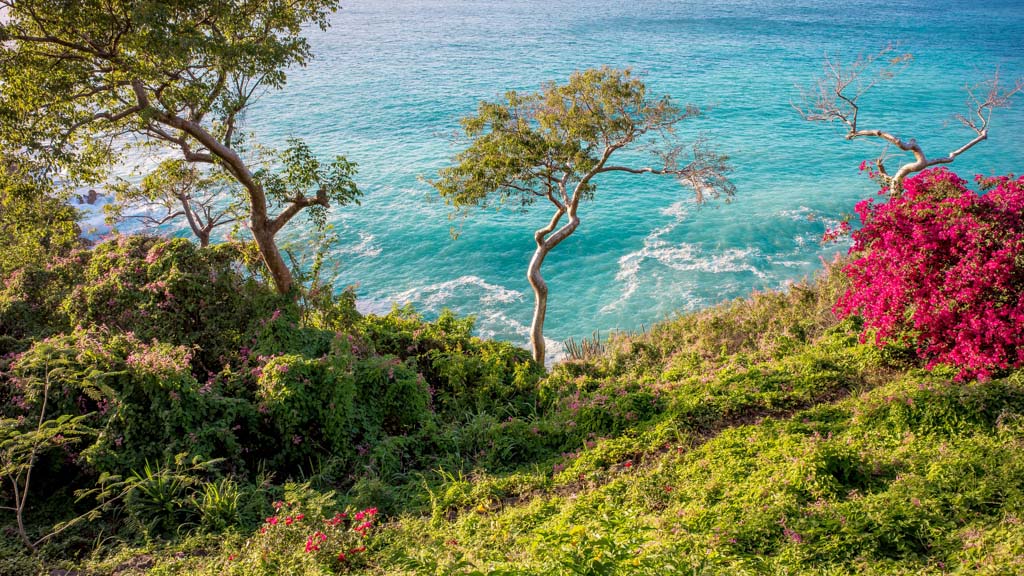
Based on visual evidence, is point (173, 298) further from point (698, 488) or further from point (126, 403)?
point (698, 488)

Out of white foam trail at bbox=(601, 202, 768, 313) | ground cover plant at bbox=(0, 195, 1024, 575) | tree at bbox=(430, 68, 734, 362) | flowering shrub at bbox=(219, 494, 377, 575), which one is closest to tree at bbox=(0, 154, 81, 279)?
ground cover plant at bbox=(0, 195, 1024, 575)

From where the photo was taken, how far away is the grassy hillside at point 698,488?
19.5 ft

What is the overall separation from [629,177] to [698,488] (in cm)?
2927

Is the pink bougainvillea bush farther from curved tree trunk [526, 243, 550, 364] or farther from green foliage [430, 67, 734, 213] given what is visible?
curved tree trunk [526, 243, 550, 364]

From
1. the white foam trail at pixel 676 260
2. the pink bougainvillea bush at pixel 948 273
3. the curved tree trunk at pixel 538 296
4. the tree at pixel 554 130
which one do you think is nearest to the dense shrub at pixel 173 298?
the tree at pixel 554 130

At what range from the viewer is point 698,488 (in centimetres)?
740

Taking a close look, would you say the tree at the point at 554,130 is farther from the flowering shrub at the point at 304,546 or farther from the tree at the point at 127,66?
the flowering shrub at the point at 304,546

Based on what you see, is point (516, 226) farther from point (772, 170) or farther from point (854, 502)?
point (854, 502)

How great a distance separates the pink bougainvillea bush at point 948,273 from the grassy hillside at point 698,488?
1.50 feet

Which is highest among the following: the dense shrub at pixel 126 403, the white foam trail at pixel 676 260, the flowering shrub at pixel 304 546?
the dense shrub at pixel 126 403

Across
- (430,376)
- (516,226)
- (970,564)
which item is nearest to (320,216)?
(430,376)

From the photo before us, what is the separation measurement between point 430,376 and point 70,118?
760cm

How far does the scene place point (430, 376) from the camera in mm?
12930

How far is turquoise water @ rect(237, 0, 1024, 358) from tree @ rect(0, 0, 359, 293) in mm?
5386
